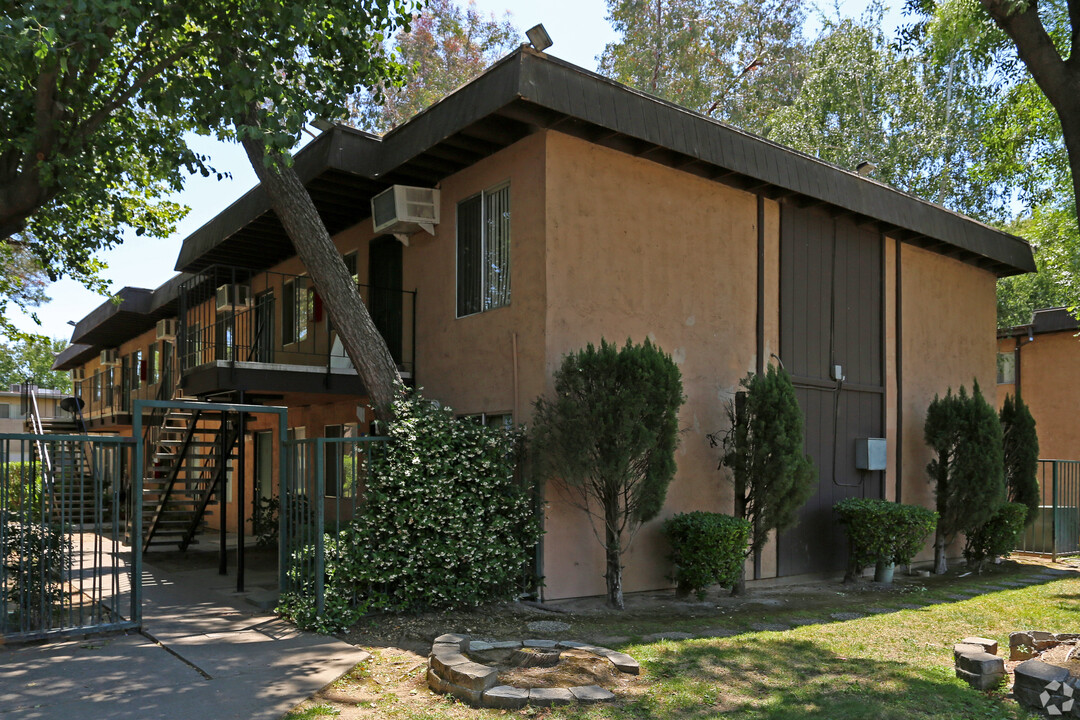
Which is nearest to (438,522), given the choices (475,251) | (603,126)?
(475,251)

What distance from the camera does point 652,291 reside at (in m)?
9.83

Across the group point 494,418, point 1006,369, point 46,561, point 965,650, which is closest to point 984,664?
point 965,650

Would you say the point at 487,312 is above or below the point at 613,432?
above

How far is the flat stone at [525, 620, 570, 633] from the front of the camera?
294 inches

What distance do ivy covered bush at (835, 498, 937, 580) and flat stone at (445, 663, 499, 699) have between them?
6.67m

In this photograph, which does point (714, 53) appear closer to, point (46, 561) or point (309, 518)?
point (309, 518)

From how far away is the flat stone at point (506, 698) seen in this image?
17.5 feet

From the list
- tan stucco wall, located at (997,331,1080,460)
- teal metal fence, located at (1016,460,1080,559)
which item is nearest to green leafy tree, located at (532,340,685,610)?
teal metal fence, located at (1016,460,1080,559)

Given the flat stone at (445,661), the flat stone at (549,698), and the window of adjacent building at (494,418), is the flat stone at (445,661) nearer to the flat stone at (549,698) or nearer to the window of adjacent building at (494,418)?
the flat stone at (549,698)

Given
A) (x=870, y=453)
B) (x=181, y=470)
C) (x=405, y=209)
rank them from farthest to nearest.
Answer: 1. (x=181, y=470)
2. (x=870, y=453)
3. (x=405, y=209)

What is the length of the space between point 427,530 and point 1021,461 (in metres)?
10.1

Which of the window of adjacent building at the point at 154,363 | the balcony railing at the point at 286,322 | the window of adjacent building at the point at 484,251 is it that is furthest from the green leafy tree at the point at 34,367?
the window of adjacent building at the point at 484,251

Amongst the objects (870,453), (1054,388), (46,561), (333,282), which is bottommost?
(46,561)

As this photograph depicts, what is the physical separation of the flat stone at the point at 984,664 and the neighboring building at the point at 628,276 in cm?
396
